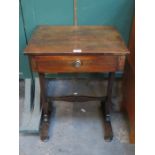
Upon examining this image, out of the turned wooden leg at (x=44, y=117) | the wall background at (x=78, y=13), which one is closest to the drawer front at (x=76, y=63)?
the turned wooden leg at (x=44, y=117)

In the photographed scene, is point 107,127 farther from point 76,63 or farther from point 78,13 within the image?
point 78,13

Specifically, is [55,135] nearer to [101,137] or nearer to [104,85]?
[101,137]

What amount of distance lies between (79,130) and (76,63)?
2.15 feet

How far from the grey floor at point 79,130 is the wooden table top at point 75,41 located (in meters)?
0.58

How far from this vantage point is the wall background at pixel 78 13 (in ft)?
5.14

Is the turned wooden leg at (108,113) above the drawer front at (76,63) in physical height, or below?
below

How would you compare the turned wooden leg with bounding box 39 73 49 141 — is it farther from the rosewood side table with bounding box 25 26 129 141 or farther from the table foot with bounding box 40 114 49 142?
the rosewood side table with bounding box 25 26 129 141

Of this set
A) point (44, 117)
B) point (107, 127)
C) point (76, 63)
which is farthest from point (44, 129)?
point (76, 63)

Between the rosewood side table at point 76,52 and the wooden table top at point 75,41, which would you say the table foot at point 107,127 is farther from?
the wooden table top at point 75,41

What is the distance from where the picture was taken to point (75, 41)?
131 cm
